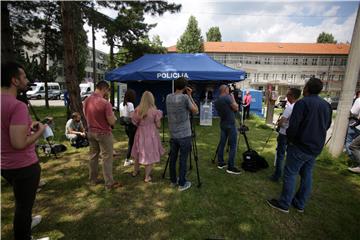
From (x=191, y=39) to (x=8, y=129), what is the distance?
44600mm

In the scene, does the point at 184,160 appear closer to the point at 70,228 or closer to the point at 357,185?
the point at 70,228

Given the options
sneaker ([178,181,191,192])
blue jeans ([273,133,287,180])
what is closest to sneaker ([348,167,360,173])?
blue jeans ([273,133,287,180])

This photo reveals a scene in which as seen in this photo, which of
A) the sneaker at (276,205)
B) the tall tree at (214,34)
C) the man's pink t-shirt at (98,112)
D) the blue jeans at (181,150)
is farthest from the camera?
the tall tree at (214,34)

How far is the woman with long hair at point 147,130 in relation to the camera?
371 cm

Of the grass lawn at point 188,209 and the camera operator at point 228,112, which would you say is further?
the camera operator at point 228,112

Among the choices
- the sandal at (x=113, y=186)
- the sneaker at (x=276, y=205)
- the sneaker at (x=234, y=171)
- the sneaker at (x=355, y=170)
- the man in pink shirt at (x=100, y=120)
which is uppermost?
the man in pink shirt at (x=100, y=120)

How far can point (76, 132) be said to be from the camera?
6.08 metres

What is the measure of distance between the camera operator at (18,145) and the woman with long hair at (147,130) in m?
1.77

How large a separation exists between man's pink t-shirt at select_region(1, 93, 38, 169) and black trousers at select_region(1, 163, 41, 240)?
2.5 inches

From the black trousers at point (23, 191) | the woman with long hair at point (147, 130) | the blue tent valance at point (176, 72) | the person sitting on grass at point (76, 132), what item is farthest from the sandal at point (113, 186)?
the blue tent valance at point (176, 72)

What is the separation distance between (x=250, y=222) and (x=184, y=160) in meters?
1.33

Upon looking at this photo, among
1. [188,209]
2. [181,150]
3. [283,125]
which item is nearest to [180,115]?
[181,150]

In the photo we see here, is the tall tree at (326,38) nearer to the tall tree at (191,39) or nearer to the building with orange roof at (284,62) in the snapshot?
the building with orange roof at (284,62)

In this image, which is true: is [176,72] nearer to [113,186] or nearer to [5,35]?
[113,186]
